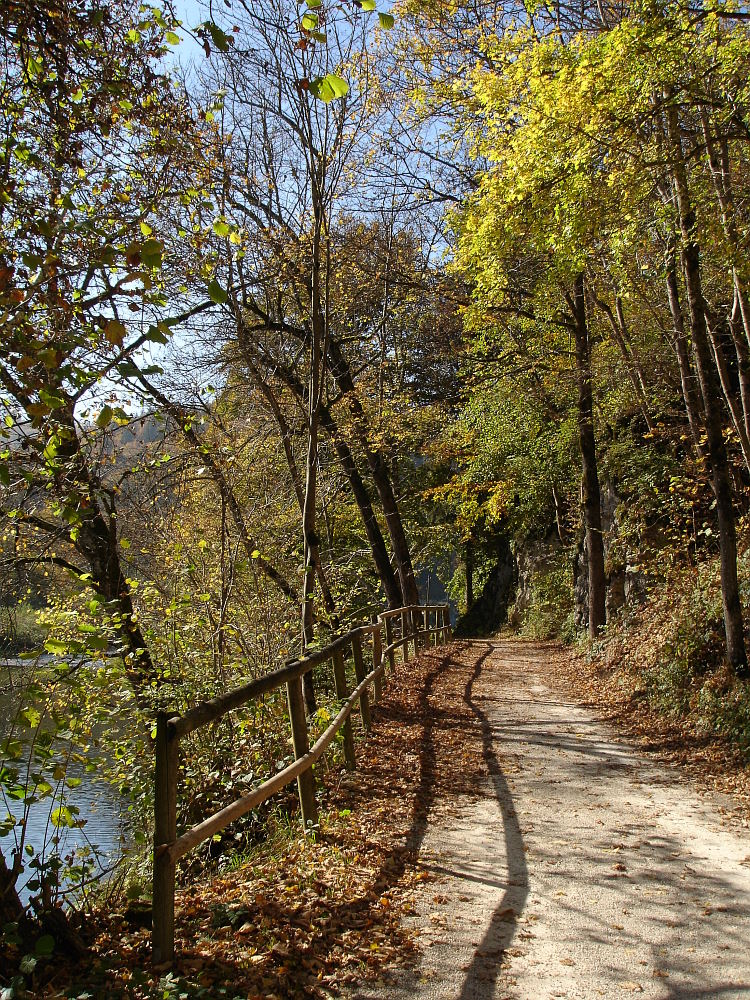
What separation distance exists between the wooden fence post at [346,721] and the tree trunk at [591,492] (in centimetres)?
983

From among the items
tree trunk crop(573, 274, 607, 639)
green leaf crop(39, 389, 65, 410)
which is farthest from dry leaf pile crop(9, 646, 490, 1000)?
tree trunk crop(573, 274, 607, 639)

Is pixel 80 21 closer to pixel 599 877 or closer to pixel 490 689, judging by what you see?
pixel 599 877

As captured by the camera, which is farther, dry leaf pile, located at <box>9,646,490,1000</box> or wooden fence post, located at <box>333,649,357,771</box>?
wooden fence post, located at <box>333,649,357,771</box>

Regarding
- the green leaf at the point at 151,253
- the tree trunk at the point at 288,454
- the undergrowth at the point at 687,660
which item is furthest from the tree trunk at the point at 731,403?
the green leaf at the point at 151,253

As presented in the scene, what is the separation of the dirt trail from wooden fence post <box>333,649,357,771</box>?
88cm

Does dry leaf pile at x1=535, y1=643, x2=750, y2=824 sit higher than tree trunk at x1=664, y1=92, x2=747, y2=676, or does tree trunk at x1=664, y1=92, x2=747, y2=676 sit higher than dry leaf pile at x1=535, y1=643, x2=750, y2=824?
tree trunk at x1=664, y1=92, x2=747, y2=676

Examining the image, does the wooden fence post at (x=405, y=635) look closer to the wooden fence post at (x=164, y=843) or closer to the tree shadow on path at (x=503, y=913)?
the tree shadow on path at (x=503, y=913)

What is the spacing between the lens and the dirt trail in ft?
12.5

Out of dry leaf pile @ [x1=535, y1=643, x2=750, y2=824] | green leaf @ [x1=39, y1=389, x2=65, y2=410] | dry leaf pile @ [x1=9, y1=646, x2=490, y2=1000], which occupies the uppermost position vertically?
green leaf @ [x1=39, y1=389, x2=65, y2=410]

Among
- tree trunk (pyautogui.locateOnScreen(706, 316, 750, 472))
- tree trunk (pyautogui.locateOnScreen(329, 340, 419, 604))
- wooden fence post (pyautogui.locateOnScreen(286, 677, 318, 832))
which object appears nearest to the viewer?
wooden fence post (pyautogui.locateOnScreen(286, 677, 318, 832))

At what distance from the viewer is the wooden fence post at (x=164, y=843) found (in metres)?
3.65

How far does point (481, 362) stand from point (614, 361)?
3.25 meters

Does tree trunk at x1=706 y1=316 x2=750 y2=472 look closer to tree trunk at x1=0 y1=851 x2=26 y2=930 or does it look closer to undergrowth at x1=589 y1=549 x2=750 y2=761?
undergrowth at x1=589 y1=549 x2=750 y2=761

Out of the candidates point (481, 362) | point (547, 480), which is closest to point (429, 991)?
point (481, 362)
